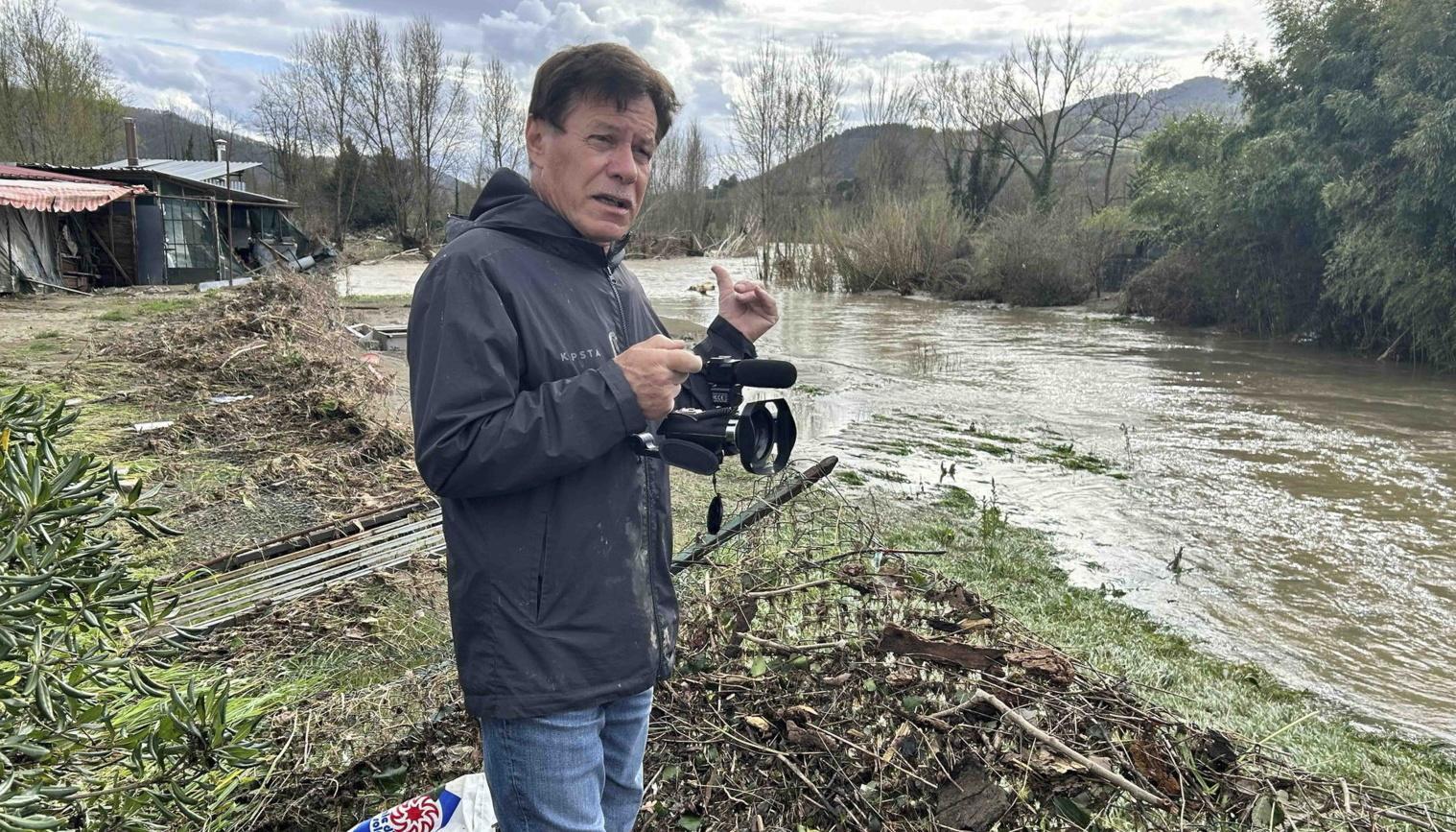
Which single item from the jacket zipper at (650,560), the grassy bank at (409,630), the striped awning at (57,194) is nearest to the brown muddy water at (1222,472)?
the grassy bank at (409,630)

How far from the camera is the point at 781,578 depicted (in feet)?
11.1

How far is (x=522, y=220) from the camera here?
1689 mm

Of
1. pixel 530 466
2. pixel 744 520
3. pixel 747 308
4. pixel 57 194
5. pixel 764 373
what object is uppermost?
pixel 57 194

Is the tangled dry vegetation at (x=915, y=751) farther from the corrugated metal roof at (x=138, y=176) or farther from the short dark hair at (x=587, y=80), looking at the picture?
the corrugated metal roof at (x=138, y=176)

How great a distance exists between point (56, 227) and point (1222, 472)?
23.2 meters

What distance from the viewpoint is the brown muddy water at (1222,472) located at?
16.0 feet

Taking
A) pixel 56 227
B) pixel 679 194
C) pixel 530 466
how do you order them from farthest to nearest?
pixel 679 194 → pixel 56 227 → pixel 530 466

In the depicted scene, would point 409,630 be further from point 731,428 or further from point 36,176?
point 36,176

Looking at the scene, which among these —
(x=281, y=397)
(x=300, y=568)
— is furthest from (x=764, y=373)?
(x=281, y=397)

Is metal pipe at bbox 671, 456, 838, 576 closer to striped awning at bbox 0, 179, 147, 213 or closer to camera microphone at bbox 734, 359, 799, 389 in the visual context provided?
camera microphone at bbox 734, 359, 799, 389

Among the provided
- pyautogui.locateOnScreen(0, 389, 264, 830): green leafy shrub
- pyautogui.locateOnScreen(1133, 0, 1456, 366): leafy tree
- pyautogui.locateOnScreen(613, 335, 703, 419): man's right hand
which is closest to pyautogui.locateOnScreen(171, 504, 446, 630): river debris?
pyautogui.locateOnScreen(0, 389, 264, 830): green leafy shrub

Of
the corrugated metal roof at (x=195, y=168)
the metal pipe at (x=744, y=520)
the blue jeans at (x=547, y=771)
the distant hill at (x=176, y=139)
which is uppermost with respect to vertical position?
the distant hill at (x=176, y=139)

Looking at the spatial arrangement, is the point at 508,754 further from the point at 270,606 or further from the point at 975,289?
the point at 975,289

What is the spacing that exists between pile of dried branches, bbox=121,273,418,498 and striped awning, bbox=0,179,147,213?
9.12 meters
